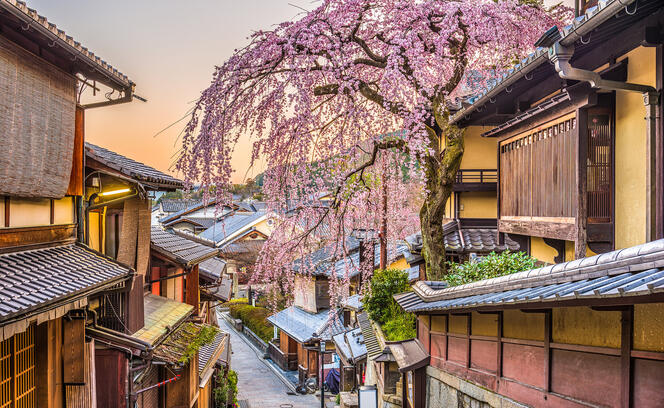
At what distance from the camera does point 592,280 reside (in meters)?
3.99

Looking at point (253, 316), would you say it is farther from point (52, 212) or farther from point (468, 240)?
point (52, 212)

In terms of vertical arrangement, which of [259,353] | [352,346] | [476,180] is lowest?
[259,353]

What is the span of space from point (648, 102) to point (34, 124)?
815cm

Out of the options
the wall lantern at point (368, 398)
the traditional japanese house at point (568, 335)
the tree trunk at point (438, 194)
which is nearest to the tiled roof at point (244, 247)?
the wall lantern at point (368, 398)

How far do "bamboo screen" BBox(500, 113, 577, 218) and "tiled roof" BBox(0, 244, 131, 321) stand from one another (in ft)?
22.8

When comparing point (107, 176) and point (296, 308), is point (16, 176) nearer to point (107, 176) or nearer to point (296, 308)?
point (107, 176)

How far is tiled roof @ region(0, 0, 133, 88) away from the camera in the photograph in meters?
5.71

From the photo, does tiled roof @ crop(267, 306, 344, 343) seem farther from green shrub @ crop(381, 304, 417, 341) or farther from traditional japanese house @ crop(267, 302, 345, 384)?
green shrub @ crop(381, 304, 417, 341)

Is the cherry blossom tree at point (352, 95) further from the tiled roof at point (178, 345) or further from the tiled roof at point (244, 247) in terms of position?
the tiled roof at point (244, 247)

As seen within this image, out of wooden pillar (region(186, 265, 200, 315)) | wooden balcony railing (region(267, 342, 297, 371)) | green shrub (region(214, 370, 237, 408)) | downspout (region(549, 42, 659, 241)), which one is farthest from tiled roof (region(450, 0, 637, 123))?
wooden balcony railing (region(267, 342, 297, 371))

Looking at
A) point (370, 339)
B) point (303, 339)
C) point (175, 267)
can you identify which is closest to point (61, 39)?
point (175, 267)

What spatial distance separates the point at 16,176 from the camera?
264 inches

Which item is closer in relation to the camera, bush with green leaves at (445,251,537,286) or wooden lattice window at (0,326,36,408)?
wooden lattice window at (0,326,36,408)

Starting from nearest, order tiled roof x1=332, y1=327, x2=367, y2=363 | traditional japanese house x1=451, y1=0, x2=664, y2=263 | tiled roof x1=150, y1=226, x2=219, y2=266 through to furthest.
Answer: traditional japanese house x1=451, y1=0, x2=664, y2=263 < tiled roof x1=150, y1=226, x2=219, y2=266 < tiled roof x1=332, y1=327, x2=367, y2=363
